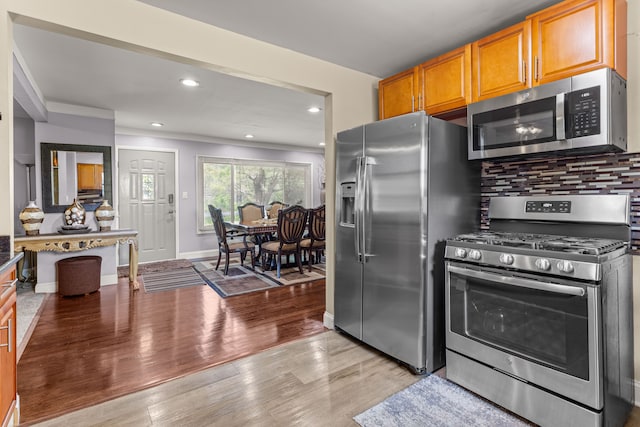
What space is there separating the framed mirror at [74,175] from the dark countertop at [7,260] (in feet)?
10.4

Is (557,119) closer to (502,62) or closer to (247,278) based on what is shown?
(502,62)

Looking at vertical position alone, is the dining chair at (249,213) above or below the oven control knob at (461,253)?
above

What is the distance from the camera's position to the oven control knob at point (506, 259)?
1.74 meters

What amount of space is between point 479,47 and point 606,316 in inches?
70.0

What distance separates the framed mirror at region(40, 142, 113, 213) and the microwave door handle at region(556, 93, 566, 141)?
496 centimetres

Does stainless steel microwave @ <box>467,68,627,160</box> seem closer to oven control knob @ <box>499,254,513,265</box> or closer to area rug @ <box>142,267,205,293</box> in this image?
oven control knob @ <box>499,254,513,265</box>

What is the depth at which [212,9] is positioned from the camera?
2.08 meters

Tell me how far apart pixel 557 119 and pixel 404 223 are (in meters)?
1.04

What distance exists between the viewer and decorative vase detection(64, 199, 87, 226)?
412 centimetres

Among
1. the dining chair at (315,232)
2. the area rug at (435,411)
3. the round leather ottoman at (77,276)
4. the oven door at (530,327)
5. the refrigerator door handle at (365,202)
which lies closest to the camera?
the oven door at (530,327)

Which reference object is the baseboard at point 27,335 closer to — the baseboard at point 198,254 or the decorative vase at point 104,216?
the decorative vase at point 104,216

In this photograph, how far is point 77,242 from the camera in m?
3.86

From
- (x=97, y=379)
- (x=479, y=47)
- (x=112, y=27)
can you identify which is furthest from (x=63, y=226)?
(x=479, y=47)

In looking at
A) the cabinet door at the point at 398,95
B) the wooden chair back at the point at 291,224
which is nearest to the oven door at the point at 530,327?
the cabinet door at the point at 398,95
